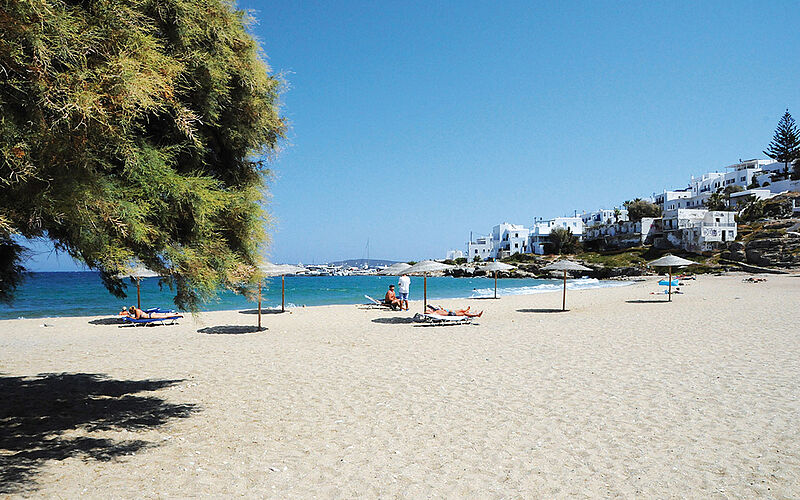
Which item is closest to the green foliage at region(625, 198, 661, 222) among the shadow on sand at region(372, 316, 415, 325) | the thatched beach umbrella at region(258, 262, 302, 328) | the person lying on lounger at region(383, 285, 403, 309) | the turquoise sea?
the turquoise sea

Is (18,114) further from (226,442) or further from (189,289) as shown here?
(226,442)

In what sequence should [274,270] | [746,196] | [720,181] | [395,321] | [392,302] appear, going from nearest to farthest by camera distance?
[274,270]
[395,321]
[392,302]
[746,196]
[720,181]

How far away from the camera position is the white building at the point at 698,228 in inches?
2618

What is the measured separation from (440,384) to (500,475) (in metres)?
3.36

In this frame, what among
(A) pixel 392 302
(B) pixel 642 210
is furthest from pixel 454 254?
(A) pixel 392 302

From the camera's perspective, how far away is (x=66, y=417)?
20.2 ft

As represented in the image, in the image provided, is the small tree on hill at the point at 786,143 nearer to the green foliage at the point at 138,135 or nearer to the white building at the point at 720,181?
the white building at the point at 720,181

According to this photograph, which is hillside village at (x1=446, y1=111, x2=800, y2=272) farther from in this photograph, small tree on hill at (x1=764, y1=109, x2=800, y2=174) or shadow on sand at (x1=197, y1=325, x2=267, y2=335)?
shadow on sand at (x1=197, y1=325, x2=267, y2=335)

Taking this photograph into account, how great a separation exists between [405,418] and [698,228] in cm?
7452

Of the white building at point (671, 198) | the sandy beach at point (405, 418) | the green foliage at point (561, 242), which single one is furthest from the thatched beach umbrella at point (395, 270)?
the white building at point (671, 198)

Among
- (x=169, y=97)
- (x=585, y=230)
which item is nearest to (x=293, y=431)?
(x=169, y=97)

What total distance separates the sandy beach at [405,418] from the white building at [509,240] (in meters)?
93.0

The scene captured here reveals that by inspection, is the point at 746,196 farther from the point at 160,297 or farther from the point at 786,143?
the point at 160,297

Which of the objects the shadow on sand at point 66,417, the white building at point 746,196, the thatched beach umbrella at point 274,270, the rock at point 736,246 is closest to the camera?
the shadow on sand at point 66,417
